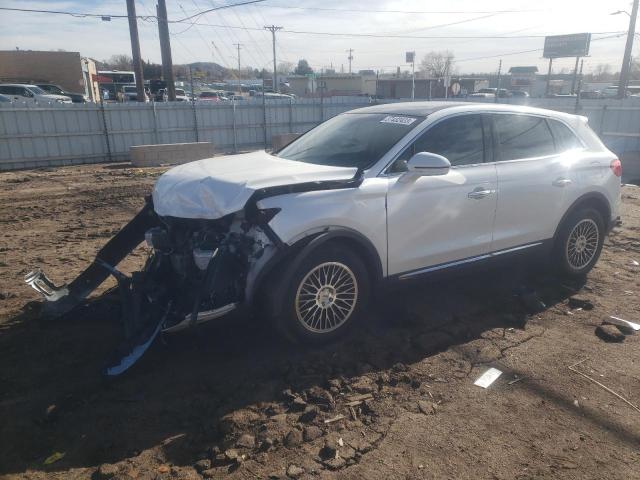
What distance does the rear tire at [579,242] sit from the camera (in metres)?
5.38

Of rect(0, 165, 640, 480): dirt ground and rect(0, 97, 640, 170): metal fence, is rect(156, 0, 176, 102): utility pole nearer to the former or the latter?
rect(0, 97, 640, 170): metal fence

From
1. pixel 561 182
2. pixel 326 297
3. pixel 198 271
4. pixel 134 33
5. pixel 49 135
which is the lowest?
pixel 326 297

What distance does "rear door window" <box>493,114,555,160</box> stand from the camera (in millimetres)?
4887

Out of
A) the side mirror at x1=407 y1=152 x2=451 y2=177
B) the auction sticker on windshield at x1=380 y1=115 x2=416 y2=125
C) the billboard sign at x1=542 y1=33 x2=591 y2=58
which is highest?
the billboard sign at x1=542 y1=33 x2=591 y2=58

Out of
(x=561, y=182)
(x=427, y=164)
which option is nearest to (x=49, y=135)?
(x=427, y=164)

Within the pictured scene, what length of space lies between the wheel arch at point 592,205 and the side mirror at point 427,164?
2054mm

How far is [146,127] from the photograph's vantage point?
1748 cm

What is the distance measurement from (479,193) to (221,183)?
2.31m

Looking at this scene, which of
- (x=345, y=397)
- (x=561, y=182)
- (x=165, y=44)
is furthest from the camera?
(x=165, y=44)

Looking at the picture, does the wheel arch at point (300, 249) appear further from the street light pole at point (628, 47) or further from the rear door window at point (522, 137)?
the street light pole at point (628, 47)

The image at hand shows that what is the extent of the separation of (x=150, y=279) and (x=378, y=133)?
7.59 feet

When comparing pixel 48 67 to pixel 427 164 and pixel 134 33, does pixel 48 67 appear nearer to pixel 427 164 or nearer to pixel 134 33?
pixel 134 33

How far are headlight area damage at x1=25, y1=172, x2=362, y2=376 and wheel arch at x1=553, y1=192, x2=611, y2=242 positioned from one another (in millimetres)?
2608

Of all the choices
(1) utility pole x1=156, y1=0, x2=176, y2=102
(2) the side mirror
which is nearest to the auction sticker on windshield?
(2) the side mirror
